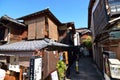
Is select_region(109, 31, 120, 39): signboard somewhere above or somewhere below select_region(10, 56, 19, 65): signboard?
above

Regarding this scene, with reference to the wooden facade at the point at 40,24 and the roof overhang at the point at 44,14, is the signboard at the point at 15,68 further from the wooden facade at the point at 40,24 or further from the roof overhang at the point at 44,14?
the roof overhang at the point at 44,14

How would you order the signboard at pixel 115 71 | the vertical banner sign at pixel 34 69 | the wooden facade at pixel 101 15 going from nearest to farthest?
the signboard at pixel 115 71 < the vertical banner sign at pixel 34 69 < the wooden facade at pixel 101 15

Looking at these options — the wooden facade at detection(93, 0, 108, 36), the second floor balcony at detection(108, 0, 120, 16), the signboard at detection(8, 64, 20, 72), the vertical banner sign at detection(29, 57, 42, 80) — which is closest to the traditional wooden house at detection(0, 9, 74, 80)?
the signboard at detection(8, 64, 20, 72)

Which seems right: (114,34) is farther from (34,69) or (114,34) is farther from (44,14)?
(44,14)

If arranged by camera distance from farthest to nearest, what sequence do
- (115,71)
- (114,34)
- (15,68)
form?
(15,68) → (114,34) → (115,71)

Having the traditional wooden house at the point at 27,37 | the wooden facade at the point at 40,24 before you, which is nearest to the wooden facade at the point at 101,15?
the traditional wooden house at the point at 27,37

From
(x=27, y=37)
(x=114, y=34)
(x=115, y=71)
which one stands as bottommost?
(x=115, y=71)

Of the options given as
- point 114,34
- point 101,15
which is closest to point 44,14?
point 101,15

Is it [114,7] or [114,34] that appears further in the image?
[114,7]

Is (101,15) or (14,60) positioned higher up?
(101,15)

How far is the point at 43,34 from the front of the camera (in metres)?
13.3

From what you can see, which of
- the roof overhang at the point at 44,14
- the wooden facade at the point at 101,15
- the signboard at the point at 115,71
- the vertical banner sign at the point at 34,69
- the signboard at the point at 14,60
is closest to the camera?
the signboard at the point at 115,71

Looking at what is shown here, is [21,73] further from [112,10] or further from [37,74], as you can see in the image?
[112,10]

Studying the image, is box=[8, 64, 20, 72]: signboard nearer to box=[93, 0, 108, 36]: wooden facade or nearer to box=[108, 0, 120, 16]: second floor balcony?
box=[93, 0, 108, 36]: wooden facade
